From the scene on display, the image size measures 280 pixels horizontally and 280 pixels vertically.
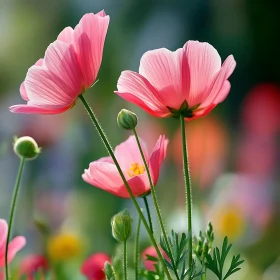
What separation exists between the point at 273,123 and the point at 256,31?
179cm

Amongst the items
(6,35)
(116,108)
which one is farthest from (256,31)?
(116,108)

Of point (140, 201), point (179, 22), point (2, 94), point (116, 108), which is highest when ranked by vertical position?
point (179, 22)

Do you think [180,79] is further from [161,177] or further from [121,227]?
[161,177]

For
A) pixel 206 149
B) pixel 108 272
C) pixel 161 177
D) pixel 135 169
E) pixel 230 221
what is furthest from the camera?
pixel 161 177

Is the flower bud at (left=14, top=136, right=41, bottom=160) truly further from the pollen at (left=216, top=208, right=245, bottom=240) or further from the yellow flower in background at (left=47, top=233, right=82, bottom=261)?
the pollen at (left=216, top=208, right=245, bottom=240)

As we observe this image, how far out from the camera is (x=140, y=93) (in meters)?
0.41

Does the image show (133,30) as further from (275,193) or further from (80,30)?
(80,30)

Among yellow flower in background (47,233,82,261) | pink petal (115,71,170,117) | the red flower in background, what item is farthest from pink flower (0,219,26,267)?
the red flower in background

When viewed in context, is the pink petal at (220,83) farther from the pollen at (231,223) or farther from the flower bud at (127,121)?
the pollen at (231,223)

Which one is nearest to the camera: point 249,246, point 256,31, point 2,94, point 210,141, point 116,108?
point 249,246

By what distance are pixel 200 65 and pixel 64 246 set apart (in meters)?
0.63

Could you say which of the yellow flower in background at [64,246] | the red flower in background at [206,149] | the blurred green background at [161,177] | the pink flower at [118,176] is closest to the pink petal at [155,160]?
the pink flower at [118,176]

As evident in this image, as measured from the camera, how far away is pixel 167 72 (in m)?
0.42

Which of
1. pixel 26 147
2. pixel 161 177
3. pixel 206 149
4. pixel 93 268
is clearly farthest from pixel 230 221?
pixel 26 147
